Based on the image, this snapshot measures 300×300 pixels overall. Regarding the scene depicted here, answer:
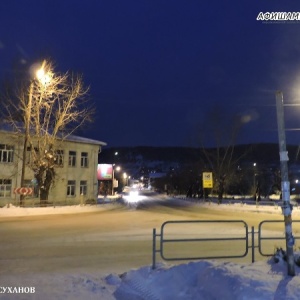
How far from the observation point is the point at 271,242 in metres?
14.4

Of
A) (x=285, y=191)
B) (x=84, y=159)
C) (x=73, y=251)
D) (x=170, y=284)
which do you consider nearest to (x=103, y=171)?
(x=84, y=159)

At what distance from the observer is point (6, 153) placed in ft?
141

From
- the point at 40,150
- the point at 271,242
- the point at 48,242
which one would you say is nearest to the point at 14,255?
the point at 48,242

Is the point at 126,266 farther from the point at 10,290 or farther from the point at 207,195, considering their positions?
the point at 207,195

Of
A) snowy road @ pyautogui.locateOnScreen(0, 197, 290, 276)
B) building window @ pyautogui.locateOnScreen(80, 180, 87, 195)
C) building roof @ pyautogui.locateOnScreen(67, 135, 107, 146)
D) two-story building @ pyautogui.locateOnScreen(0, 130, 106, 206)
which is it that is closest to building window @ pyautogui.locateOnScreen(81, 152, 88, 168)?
two-story building @ pyautogui.locateOnScreen(0, 130, 106, 206)

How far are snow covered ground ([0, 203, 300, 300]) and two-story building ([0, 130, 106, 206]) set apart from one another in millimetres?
34103

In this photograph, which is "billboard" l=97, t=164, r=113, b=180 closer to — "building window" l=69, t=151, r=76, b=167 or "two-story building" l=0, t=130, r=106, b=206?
"two-story building" l=0, t=130, r=106, b=206

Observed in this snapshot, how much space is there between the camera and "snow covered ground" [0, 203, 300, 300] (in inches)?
260

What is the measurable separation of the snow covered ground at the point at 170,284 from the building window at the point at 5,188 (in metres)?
35.9

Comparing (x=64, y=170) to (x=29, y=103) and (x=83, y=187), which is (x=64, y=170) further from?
(x=29, y=103)

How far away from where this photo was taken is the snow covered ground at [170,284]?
6.60 m

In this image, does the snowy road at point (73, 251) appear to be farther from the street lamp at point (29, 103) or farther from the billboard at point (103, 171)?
the billboard at point (103, 171)

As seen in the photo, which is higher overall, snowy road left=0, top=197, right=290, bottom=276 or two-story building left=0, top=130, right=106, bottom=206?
two-story building left=0, top=130, right=106, bottom=206

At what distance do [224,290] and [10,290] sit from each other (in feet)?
13.0
